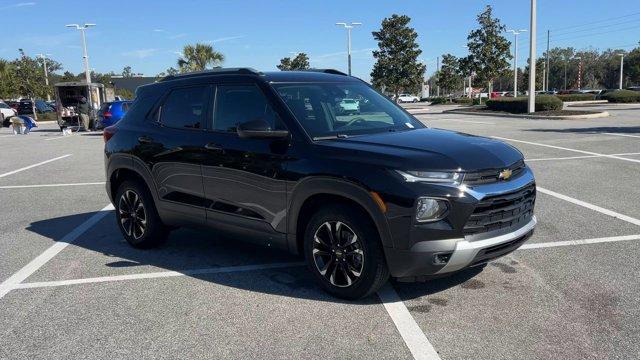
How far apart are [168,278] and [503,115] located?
91.8 feet

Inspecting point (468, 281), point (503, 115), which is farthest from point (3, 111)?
point (468, 281)

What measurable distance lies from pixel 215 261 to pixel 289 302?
4.55 ft

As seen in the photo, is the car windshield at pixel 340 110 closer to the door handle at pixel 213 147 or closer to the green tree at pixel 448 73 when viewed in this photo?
the door handle at pixel 213 147

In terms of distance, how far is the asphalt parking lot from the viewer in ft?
11.7

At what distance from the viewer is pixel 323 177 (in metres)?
4.09

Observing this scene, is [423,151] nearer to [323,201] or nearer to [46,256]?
[323,201]

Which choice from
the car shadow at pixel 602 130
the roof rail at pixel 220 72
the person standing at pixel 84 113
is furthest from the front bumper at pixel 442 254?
the person standing at pixel 84 113

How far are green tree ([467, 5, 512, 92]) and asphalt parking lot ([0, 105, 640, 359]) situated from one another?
123 ft

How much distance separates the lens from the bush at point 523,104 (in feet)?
96.6

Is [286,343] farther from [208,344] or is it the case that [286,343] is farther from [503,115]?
[503,115]

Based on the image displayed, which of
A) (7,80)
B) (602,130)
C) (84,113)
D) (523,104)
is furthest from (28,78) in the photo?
(602,130)

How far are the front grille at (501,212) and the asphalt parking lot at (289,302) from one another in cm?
64

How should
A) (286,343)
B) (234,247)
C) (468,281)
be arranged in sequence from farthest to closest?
(234,247) < (468,281) < (286,343)

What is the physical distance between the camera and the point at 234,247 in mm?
5898
